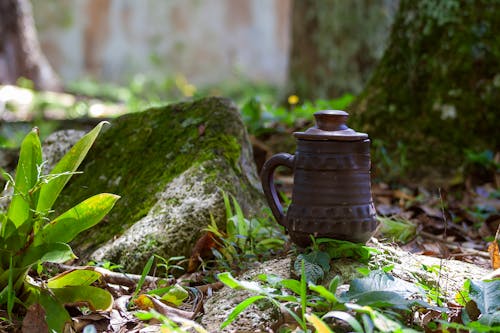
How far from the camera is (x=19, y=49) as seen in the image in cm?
941

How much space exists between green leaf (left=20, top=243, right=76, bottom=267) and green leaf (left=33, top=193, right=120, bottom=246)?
0.03m

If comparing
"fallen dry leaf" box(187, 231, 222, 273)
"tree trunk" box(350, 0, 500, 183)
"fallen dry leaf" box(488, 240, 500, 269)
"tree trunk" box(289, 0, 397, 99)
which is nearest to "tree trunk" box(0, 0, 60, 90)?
"tree trunk" box(289, 0, 397, 99)

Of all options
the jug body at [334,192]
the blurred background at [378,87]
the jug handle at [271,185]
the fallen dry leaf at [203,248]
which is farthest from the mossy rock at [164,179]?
the blurred background at [378,87]

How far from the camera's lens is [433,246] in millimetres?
2371

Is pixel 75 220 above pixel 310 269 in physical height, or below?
above

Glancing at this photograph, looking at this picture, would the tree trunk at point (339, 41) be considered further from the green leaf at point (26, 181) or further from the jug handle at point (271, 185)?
the green leaf at point (26, 181)

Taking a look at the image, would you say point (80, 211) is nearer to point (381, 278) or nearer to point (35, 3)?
point (381, 278)

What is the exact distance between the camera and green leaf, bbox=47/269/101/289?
5.76ft

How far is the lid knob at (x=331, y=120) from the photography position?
6.06 feet

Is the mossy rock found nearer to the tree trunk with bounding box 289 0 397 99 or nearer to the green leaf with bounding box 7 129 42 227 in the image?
the green leaf with bounding box 7 129 42 227

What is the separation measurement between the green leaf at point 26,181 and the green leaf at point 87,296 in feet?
0.77

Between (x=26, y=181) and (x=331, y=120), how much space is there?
0.91 metres

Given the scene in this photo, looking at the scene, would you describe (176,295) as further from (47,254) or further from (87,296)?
(47,254)

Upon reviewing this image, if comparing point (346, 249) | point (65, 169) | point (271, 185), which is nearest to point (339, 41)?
point (271, 185)
